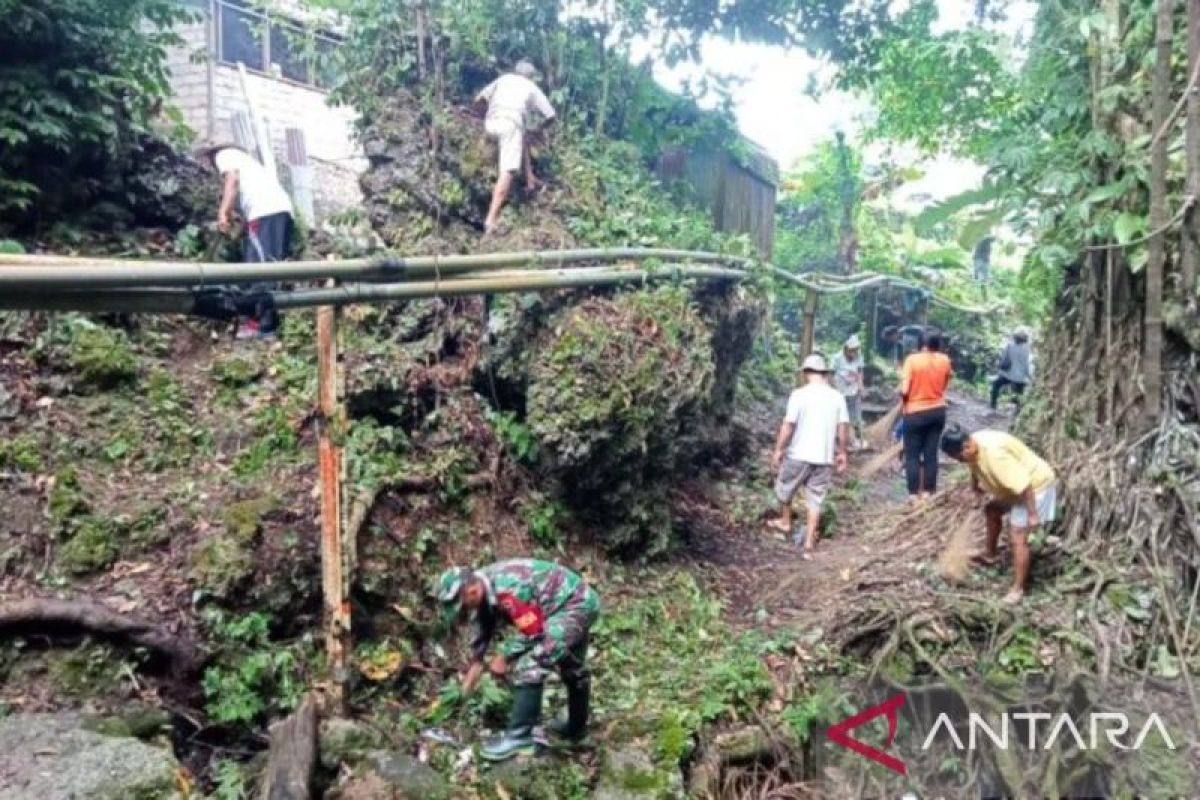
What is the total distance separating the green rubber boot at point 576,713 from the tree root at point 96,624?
201cm

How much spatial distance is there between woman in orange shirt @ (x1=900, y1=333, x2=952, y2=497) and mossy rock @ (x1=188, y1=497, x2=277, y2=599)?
6.11 m

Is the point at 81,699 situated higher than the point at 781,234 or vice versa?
the point at 781,234

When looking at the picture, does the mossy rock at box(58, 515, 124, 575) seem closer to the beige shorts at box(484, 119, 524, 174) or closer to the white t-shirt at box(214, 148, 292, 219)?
the white t-shirt at box(214, 148, 292, 219)

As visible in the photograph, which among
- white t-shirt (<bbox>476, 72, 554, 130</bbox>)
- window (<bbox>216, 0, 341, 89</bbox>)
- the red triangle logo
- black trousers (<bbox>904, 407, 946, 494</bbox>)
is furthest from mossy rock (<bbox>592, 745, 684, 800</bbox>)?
window (<bbox>216, 0, 341, 89</bbox>)

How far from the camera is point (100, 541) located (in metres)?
5.54

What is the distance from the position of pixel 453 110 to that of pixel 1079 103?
552 cm

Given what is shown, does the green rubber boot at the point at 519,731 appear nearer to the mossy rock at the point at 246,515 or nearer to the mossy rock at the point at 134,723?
the mossy rock at the point at 134,723

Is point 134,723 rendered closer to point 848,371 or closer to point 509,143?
point 509,143

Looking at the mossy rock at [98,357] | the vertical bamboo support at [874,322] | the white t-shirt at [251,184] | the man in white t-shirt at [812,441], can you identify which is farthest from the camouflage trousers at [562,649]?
the vertical bamboo support at [874,322]

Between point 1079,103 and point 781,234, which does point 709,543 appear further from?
point 781,234

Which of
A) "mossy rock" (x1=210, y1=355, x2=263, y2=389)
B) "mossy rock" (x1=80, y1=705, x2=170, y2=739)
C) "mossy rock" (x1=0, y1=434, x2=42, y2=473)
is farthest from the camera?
"mossy rock" (x1=210, y1=355, x2=263, y2=389)

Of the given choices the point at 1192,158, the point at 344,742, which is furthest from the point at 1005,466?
the point at 344,742

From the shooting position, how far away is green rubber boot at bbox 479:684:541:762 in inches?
190

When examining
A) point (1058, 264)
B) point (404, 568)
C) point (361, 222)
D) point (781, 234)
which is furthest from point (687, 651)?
point (781, 234)
